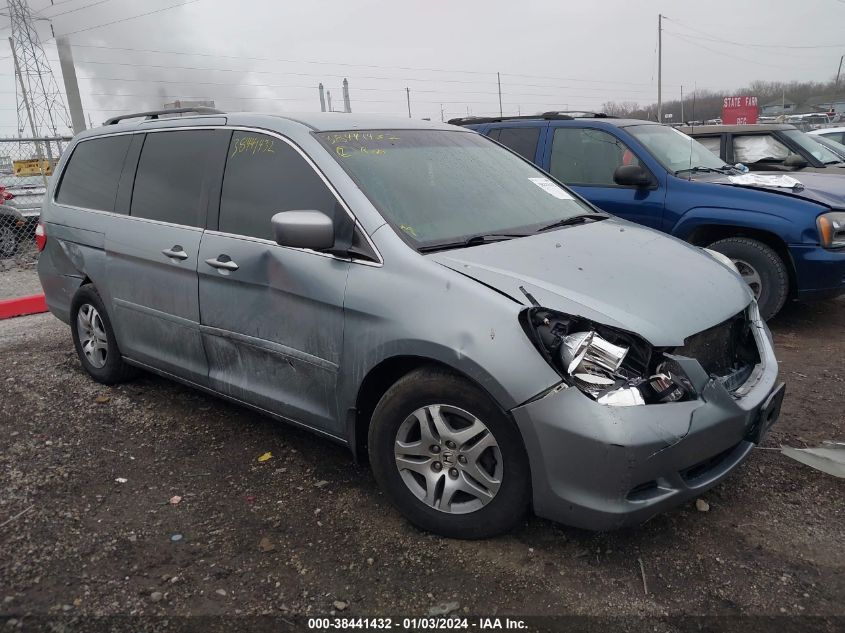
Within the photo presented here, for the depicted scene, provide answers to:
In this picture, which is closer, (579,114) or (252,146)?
(252,146)

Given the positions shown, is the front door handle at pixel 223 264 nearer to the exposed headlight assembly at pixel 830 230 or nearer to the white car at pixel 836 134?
the exposed headlight assembly at pixel 830 230

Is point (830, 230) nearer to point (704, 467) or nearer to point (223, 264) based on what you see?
point (704, 467)

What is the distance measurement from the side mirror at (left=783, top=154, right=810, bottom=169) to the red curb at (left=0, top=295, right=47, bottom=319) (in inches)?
313

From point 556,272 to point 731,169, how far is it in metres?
4.51

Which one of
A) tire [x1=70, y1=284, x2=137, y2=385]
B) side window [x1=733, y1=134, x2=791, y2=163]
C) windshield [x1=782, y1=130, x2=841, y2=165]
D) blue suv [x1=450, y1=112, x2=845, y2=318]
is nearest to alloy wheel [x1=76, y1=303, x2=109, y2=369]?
tire [x1=70, y1=284, x2=137, y2=385]

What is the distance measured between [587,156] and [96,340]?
14.9ft

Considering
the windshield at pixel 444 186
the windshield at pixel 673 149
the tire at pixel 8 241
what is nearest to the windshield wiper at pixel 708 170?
the windshield at pixel 673 149

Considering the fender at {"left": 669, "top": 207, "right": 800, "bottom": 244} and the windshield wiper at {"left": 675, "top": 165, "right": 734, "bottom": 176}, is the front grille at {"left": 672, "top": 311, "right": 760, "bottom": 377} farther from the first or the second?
the windshield wiper at {"left": 675, "top": 165, "right": 734, "bottom": 176}

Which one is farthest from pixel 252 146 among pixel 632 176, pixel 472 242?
pixel 632 176

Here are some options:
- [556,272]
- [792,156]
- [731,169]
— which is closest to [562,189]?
[556,272]

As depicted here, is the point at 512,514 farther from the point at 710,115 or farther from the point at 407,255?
the point at 710,115

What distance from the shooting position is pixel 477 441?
2.63m

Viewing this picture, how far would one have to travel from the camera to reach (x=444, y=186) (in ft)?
11.2

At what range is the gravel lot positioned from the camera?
8.15ft
